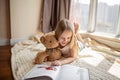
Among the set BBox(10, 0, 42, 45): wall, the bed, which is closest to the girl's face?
the bed

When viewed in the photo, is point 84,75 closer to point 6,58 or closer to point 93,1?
point 6,58

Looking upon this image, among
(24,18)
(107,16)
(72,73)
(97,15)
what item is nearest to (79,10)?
(97,15)

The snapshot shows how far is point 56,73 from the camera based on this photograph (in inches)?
37.0

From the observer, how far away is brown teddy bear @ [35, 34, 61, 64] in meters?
1.13

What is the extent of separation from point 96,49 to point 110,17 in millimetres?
959

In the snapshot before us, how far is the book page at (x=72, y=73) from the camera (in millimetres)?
933

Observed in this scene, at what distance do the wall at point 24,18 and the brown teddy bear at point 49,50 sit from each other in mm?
1641

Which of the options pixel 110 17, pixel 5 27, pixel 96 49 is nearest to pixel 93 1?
pixel 110 17

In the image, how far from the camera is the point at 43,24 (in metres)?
2.71

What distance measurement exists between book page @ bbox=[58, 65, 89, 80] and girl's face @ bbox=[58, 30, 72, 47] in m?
0.20

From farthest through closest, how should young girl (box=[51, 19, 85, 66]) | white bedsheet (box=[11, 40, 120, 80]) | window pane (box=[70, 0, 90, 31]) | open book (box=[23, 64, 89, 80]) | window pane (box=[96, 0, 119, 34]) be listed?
window pane (box=[70, 0, 90, 31]) → window pane (box=[96, 0, 119, 34]) → young girl (box=[51, 19, 85, 66]) → white bedsheet (box=[11, 40, 120, 80]) → open book (box=[23, 64, 89, 80])

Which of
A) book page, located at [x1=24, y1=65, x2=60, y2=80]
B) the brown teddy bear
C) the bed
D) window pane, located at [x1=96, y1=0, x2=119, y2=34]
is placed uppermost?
window pane, located at [x1=96, y1=0, x2=119, y2=34]

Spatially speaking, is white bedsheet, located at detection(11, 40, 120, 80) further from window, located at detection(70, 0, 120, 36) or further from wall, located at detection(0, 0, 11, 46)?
wall, located at detection(0, 0, 11, 46)

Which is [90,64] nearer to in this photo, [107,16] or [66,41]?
→ [66,41]
